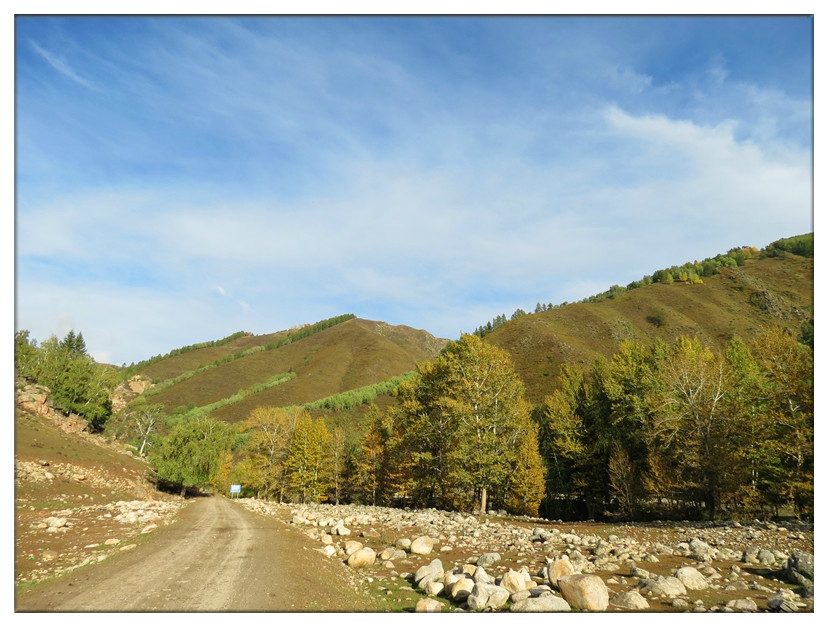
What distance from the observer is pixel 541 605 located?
7930 millimetres

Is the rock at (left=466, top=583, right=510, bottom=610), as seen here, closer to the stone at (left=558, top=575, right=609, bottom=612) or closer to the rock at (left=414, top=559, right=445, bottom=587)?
the stone at (left=558, top=575, right=609, bottom=612)

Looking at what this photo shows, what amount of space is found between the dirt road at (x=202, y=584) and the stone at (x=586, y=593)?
15.9 ft

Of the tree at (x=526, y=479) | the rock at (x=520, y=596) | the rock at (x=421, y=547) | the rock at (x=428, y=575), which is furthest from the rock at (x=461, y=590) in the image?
the tree at (x=526, y=479)

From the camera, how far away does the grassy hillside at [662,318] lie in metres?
125

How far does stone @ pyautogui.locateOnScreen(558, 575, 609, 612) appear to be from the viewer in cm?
821

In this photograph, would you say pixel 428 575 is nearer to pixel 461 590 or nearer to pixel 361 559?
pixel 461 590

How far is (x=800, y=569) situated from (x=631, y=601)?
6.67 m

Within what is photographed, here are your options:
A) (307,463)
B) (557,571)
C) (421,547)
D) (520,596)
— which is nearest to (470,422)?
(421,547)

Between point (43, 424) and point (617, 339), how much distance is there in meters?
149

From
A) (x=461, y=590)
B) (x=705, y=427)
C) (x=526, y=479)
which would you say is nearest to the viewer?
(x=461, y=590)

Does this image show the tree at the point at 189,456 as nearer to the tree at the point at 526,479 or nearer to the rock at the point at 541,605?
the tree at the point at 526,479

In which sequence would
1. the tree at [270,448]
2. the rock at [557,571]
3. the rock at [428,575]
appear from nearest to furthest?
the rock at [557,571], the rock at [428,575], the tree at [270,448]
